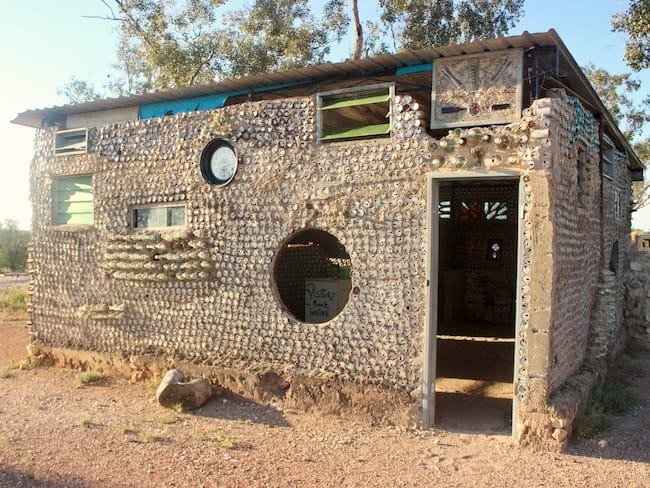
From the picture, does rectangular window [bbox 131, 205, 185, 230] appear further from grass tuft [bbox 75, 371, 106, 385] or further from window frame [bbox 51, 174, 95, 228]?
grass tuft [bbox 75, 371, 106, 385]

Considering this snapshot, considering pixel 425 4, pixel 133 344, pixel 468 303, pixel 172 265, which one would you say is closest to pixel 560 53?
pixel 172 265

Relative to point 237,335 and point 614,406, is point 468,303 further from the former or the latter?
point 237,335

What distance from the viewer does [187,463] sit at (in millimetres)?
5906

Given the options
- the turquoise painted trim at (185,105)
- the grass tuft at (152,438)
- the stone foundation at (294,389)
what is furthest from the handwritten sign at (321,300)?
the grass tuft at (152,438)

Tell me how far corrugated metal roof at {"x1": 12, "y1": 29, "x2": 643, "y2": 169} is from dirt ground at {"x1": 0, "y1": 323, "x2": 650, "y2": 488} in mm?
4340

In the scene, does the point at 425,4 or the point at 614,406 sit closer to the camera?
the point at 614,406

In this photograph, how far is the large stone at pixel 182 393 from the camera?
7.52 metres

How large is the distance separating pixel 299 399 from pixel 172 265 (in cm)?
266

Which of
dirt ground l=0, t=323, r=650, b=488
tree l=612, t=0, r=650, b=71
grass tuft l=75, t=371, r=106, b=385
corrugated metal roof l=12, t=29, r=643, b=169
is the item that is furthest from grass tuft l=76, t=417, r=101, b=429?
tree l=612, t=0, r=650, b=71

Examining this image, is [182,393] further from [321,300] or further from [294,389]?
[321,300]

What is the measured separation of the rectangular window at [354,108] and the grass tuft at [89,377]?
16.9 feet

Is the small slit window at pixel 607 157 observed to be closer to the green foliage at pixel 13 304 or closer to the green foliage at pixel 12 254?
the green foliage at pixel 13 304

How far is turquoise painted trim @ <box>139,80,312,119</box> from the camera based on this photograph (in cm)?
816

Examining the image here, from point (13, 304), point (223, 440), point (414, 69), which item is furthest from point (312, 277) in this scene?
point (13, 304)
